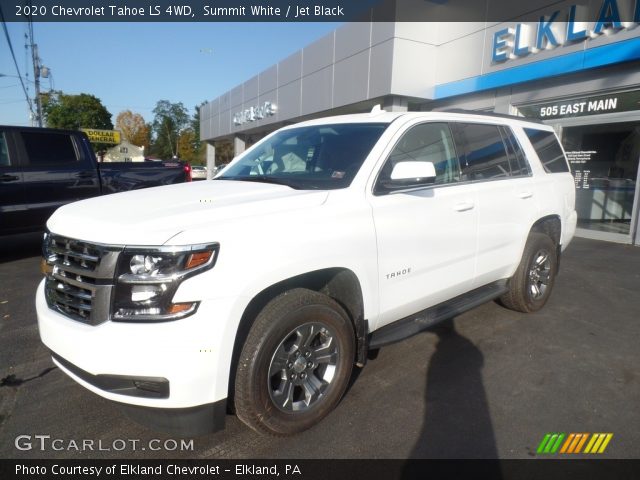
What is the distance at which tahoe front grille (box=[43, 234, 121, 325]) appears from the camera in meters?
2.10

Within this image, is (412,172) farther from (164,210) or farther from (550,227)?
(550,227)

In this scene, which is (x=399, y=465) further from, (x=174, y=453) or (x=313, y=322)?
(x=174, y=453)

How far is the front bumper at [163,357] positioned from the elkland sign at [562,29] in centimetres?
986

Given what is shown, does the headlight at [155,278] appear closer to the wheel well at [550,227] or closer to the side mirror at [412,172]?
the side mirror at [412,172]

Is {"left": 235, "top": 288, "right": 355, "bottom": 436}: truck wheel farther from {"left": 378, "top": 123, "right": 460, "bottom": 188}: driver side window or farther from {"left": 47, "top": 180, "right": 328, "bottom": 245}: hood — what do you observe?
{"left": 378, "top": 123, "right": 460, "bottom": 188}: driver side window

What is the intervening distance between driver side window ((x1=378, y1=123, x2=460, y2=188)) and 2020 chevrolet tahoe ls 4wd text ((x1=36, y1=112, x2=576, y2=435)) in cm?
2

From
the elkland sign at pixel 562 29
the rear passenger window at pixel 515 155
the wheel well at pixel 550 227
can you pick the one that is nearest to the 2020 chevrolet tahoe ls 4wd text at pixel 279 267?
the rear passenger window at pixel 515 155

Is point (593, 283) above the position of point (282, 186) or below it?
below

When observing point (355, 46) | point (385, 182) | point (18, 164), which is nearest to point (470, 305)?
point (385, 182)

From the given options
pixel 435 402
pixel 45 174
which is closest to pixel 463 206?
pixel 435 402

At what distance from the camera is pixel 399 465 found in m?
2.34

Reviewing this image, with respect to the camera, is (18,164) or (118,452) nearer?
(118,452)

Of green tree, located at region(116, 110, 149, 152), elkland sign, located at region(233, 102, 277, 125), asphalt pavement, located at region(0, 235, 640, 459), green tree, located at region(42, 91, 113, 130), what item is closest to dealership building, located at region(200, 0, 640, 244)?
asphalt pavement, located at region(0, 235, 640, 459)

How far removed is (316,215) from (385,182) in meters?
0.70
